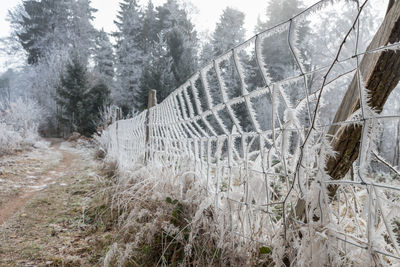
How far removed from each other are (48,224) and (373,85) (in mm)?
2834

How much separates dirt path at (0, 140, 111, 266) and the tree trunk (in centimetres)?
163

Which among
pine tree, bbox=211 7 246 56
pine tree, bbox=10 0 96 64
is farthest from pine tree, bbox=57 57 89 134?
pine tree, bbox=211 7 246 56

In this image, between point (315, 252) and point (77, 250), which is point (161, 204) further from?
point (315, 252)

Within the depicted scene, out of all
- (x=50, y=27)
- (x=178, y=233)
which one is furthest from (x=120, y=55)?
(x=178, y=233)

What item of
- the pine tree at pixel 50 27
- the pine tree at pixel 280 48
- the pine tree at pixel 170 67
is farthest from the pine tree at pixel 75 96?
the pine tree at pixel 280 48

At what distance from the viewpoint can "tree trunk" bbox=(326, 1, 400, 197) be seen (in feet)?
2.35

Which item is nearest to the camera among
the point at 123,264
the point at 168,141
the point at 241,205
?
the point at 241,205

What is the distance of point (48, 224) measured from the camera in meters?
2.26

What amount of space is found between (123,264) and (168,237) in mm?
306

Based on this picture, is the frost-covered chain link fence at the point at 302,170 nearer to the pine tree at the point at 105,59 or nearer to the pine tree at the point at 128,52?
the pine tree at the point at 128,52

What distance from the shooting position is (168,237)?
137cm

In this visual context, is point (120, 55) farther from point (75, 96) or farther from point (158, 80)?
point (158, 80)

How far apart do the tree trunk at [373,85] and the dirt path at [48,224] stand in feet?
5.36

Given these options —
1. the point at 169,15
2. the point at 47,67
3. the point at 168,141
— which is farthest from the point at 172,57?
the point at 168,141
